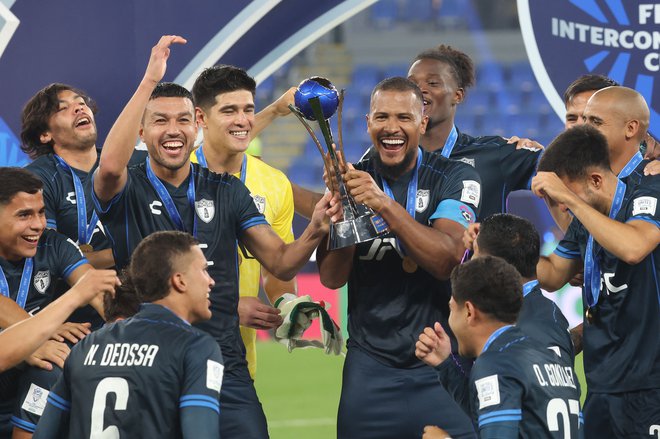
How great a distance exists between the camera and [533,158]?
5613 millimetres

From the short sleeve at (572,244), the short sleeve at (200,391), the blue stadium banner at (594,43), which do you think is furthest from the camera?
the blue stadium banner at (594,43)

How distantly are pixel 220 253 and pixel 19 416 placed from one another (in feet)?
3.69

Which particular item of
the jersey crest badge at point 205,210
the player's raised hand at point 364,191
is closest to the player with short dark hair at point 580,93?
the player's raised hand at point 364,191

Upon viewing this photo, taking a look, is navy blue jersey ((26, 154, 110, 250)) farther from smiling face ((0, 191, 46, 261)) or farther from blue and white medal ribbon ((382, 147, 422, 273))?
blue and white medal ribbon ((382, 147, 422, 273))

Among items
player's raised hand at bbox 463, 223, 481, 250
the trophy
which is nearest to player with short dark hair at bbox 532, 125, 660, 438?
player's raised hand at bbox 463, 223, 481, 250

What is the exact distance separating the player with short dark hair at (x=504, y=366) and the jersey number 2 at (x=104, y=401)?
108 centimetres

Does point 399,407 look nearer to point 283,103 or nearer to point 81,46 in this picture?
point 283,103

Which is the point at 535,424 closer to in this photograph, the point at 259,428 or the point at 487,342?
the point at 487,342

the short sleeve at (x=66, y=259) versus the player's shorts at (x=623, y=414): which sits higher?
the short sleeve at (x=66, y=259)

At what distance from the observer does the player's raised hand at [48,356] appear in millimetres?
4473

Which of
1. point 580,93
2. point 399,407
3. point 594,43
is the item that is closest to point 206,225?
point 399,407

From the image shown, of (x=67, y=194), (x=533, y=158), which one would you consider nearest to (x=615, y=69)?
(x=533, y=158)

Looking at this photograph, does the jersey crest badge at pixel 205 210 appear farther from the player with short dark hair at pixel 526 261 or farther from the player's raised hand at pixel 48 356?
the player with short dark hair at pixel 526 261

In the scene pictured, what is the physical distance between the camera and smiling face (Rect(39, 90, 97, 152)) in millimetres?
5480
